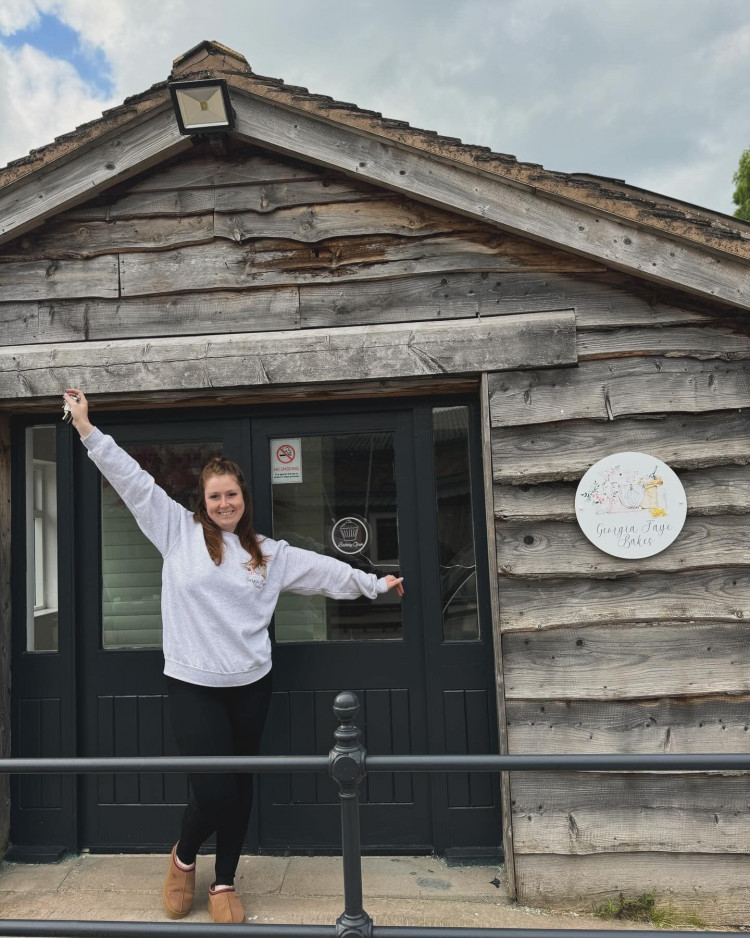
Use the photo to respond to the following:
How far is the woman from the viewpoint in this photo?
2906 millimetres

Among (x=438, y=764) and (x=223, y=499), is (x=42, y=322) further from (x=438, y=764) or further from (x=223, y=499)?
(x=438, y=764)

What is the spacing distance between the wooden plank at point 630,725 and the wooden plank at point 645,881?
0.47 m

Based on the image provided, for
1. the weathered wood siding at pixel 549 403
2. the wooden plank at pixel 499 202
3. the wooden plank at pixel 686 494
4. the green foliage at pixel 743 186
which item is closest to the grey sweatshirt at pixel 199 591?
the weathered wood siding at pixel 549 403

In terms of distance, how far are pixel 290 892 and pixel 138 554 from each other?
178 cm

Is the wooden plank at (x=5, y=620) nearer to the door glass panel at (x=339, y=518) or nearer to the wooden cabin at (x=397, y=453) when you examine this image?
the wooden cabin at (x=397, y=453)

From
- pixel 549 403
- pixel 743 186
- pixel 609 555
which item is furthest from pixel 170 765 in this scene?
pixel 743 186

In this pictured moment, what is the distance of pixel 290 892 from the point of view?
126 inches

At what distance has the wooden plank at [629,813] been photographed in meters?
3.05

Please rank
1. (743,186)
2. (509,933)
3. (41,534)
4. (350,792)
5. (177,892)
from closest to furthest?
(509,933) < (350,792) < (177,892) < (41,534) < (743,186)

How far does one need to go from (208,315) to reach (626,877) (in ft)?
10.4

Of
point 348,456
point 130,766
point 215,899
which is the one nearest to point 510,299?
point 348,456

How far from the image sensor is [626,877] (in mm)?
3072

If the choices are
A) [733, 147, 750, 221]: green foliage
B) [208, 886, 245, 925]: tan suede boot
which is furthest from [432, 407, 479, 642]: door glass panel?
[733, 147, 750, 221]: green foliage

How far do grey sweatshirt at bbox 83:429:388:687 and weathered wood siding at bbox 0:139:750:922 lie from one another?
2.01 ft
